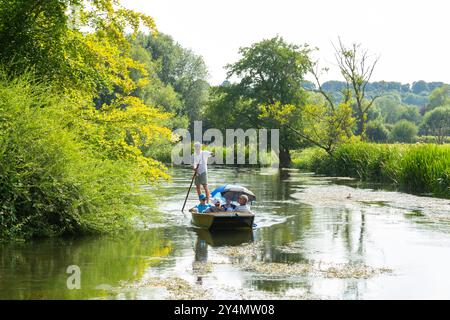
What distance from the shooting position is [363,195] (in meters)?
26.0

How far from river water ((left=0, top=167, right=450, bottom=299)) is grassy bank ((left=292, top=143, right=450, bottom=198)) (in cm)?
687

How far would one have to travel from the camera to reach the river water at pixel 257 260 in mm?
9516

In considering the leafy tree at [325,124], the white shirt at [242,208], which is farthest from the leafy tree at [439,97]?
the white shirt at [242,208]

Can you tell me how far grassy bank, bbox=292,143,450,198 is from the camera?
2634 cm

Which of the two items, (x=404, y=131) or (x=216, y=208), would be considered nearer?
(x=216, y=208)

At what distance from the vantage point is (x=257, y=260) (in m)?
12.2

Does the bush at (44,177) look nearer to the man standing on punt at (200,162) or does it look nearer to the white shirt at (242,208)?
the white shirt at (242,208)

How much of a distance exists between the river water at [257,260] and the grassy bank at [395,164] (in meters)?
6.87

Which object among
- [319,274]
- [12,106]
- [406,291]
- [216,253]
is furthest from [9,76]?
[406,291]

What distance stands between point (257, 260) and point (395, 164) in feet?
70.6

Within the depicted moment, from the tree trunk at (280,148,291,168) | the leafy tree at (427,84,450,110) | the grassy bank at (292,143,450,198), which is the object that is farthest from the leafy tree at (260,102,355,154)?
the leafy tree at (427,84,450,110)

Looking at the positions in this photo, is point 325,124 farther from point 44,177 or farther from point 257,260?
point 257,260

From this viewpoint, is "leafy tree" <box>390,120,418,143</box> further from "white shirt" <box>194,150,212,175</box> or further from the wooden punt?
the wooden punt

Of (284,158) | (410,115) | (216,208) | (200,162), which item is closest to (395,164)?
(200,162)
